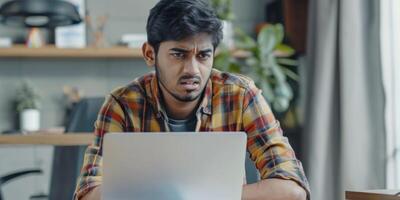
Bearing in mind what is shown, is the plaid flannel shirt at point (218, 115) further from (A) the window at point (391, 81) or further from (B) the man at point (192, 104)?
(A) the window at point (391, 81)

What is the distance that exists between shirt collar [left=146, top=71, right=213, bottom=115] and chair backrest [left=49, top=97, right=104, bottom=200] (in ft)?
2.58

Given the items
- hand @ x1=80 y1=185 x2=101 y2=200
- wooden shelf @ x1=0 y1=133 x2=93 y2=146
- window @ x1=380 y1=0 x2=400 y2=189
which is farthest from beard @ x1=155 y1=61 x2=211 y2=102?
window @ x1=380 y1=0 x2=400 y2=189

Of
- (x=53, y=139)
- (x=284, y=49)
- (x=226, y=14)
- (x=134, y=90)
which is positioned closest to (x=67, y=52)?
(x=226, y=14)

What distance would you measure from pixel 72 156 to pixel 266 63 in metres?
1.85

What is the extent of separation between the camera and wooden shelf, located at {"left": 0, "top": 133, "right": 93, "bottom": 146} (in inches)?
98.9

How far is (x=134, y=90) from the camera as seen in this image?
1790 mm

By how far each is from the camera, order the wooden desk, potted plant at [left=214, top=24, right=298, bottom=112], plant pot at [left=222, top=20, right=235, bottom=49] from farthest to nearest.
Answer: plant pot at [left=222, top=20, right=235, bottom=49] → potted plant at [left=214, top=24, right=298, bottom=112] → the wooden desk

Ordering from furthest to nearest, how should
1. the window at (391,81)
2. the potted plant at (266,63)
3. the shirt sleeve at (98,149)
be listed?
1. the potted plant at (266,63)
2. the window at (391,81)
3. the shirt sleeve at (98,149)

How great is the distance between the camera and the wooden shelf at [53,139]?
2512 mm

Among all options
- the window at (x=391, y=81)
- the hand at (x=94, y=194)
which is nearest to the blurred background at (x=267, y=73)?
the window at (x=391, y=81)

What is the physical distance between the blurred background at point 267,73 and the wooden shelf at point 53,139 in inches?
0.9

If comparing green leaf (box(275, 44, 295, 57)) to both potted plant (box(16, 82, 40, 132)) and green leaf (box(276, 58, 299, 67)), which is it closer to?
green leaf (box(276, 58, 299, 67))

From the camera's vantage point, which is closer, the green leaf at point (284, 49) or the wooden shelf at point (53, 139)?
the wooden shelf at point (53, 139)

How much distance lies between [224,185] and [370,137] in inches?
89.6
